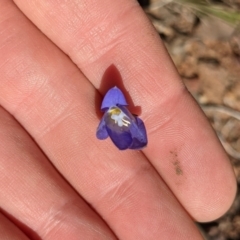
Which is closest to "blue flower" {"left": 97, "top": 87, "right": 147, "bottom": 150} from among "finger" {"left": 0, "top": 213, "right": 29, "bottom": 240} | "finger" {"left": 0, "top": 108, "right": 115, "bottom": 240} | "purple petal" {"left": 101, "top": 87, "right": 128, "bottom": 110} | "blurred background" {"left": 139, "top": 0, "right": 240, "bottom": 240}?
"purple petal" {"left": 101, "top": 87, "right": 128, "bottom": 110}

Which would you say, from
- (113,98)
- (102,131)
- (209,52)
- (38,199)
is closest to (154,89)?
(113,98)

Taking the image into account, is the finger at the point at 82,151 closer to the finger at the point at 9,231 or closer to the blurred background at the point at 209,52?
the finger at the point at 9,231

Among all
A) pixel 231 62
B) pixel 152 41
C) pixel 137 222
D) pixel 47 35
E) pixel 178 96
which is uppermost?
pixel 47 35

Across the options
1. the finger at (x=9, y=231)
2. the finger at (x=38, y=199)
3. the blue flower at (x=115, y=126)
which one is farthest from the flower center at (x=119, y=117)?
the finger at (x=9, y=231)

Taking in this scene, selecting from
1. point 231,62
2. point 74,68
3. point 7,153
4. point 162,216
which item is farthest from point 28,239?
point 231,62

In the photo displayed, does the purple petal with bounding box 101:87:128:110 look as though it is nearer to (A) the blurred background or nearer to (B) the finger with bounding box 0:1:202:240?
(B) the finger with bounding box 0:1:202:240

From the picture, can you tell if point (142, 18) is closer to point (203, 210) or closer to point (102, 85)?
point (102, 85)
